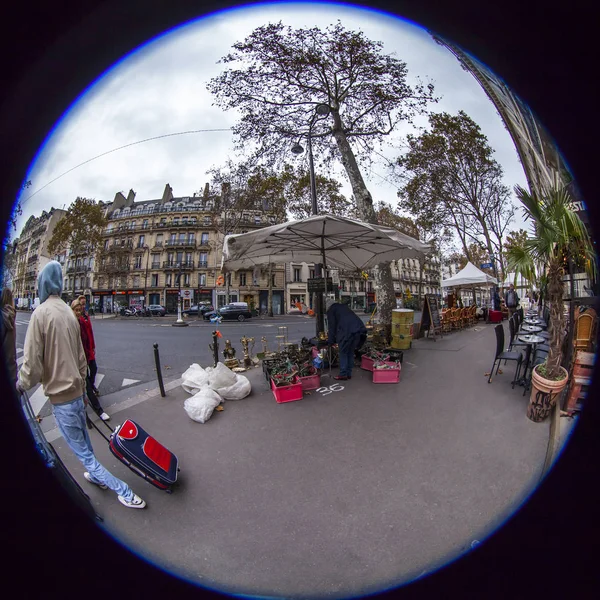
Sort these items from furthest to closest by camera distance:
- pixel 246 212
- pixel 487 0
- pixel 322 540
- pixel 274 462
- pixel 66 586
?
pixel 246 212 → pixel 274 462 → pixel 322 540 → pixel 487 0 → pixel 66 586

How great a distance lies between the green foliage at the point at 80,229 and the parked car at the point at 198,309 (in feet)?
2.58

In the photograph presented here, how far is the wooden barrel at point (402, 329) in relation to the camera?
A: 550 centimetres

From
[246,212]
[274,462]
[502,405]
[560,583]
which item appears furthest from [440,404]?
[246,212]

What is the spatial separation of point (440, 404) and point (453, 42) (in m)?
2.05

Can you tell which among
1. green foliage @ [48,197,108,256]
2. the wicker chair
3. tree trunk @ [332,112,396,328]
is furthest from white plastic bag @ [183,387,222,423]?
tree trunk @ [332,112,396,328]

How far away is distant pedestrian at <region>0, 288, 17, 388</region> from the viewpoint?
700 mm

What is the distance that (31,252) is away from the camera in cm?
77

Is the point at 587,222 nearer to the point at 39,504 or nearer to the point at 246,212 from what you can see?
the point at 39,504

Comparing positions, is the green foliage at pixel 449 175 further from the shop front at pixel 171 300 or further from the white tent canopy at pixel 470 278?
the white tent canopy at pixel 470 278

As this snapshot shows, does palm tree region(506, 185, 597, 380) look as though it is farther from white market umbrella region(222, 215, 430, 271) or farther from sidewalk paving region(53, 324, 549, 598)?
white market umbrella region(222, 215, 430, 271)

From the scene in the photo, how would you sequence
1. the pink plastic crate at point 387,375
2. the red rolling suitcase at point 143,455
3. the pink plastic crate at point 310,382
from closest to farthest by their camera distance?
the red rolling suitcase at point 143,455 → the pink plastic crate at point 387,375 → the pink plastic crate at point 310,382

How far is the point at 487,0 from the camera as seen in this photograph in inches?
32.4

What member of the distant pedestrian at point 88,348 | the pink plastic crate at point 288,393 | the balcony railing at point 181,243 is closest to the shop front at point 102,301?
the distant pedestrian at point 88,348

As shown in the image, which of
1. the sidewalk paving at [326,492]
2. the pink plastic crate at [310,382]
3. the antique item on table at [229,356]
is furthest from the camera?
the antique item on table at [229,356]
